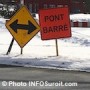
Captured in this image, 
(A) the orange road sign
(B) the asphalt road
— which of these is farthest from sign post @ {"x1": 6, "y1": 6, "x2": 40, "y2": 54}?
(B) the asphalt road

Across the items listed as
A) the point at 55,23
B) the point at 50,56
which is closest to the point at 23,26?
the point at 55,23

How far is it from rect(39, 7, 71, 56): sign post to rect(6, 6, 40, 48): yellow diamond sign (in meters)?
0.30

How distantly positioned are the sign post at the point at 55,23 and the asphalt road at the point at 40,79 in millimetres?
2827

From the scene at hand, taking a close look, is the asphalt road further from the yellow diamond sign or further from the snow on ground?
the yellow diamond sign

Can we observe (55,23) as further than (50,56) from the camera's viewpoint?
Yes

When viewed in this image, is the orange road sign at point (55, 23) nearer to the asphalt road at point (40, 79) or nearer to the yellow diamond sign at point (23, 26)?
the yellow diamond sign at point (23, 26)

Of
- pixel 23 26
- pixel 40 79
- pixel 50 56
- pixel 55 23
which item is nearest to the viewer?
pixel 40 79

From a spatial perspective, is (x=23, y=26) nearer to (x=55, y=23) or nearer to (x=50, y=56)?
(x=55, y=23)

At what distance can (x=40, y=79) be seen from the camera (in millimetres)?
10820

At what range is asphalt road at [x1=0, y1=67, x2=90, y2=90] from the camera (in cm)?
971

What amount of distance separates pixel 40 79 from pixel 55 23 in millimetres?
4606

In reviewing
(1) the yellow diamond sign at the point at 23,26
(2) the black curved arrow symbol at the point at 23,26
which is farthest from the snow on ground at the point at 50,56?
(2) the black curved arrow symbol at the point at 23,26

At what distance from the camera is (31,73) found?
11852mm

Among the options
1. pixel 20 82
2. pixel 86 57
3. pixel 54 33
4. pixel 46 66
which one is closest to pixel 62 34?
pixel 54 33
